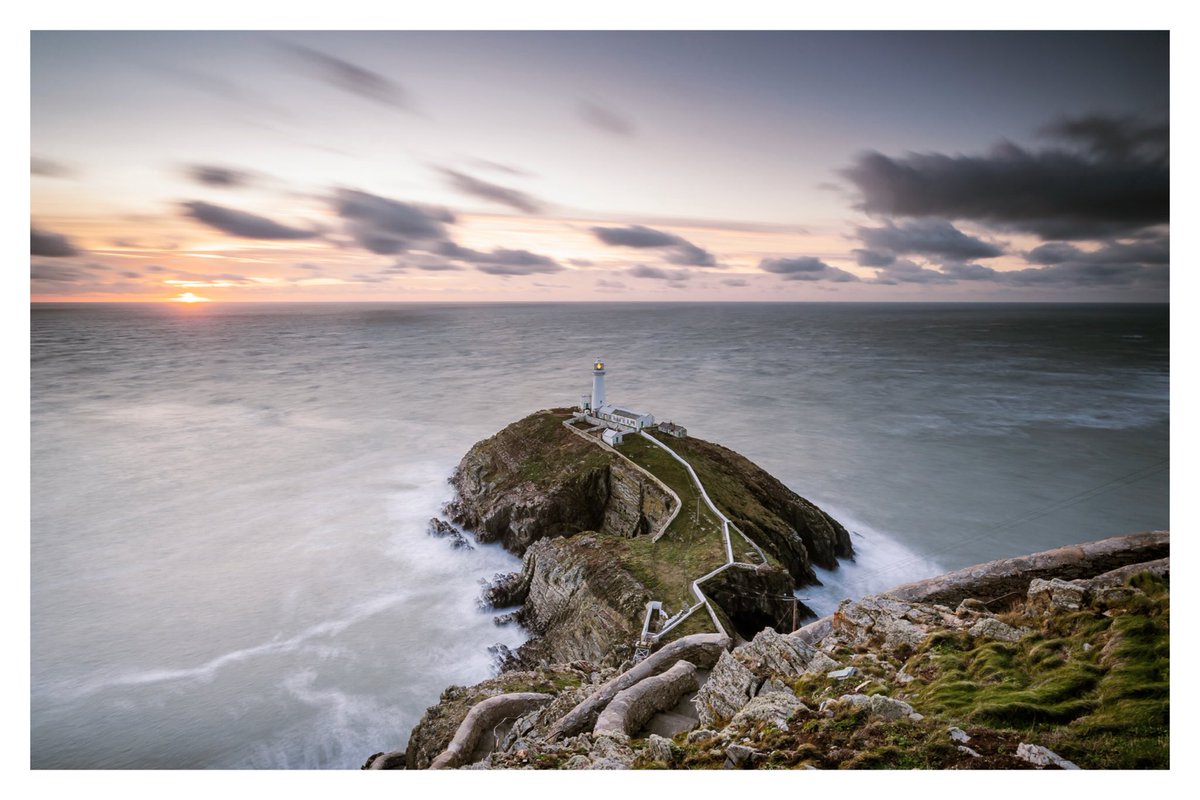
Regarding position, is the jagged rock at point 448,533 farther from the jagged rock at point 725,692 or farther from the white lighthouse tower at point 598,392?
the jagged rock at point 725,692

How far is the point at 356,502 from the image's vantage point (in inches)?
1124

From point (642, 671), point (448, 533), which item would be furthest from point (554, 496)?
point (642, 671)

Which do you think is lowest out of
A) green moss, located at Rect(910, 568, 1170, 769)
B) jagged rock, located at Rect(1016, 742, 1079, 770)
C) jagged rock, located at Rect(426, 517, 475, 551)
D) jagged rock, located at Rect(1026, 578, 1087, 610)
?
jagged rock, located at Rect(426, 517, 475, 551)

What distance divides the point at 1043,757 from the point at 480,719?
811 cm

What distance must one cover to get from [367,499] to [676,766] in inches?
1031

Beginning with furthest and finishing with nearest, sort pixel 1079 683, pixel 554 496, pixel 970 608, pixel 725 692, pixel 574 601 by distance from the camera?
pixel 554 496, pixel 574 601, pixel 970 608, pixel 725 692, pixel 1079 683

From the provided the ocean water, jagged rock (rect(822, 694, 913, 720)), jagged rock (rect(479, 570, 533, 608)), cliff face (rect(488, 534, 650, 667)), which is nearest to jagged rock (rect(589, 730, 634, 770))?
jagged rock (rect(822, 694, 913, 720))

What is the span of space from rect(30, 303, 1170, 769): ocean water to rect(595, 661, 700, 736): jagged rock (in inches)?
340

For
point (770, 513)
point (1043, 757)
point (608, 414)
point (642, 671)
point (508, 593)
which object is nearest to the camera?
point (1043, 757)

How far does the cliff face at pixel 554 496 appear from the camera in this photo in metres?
23.1

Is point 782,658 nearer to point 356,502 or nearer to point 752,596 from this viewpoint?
point 752,596

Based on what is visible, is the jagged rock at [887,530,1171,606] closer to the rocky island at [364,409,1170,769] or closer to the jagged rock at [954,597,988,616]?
the rocky island at [364,409,1170,769]

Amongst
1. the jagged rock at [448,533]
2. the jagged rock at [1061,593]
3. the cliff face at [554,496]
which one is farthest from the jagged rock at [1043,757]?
the jagged rock at [448,533]

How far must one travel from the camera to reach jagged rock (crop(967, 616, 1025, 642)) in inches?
283
